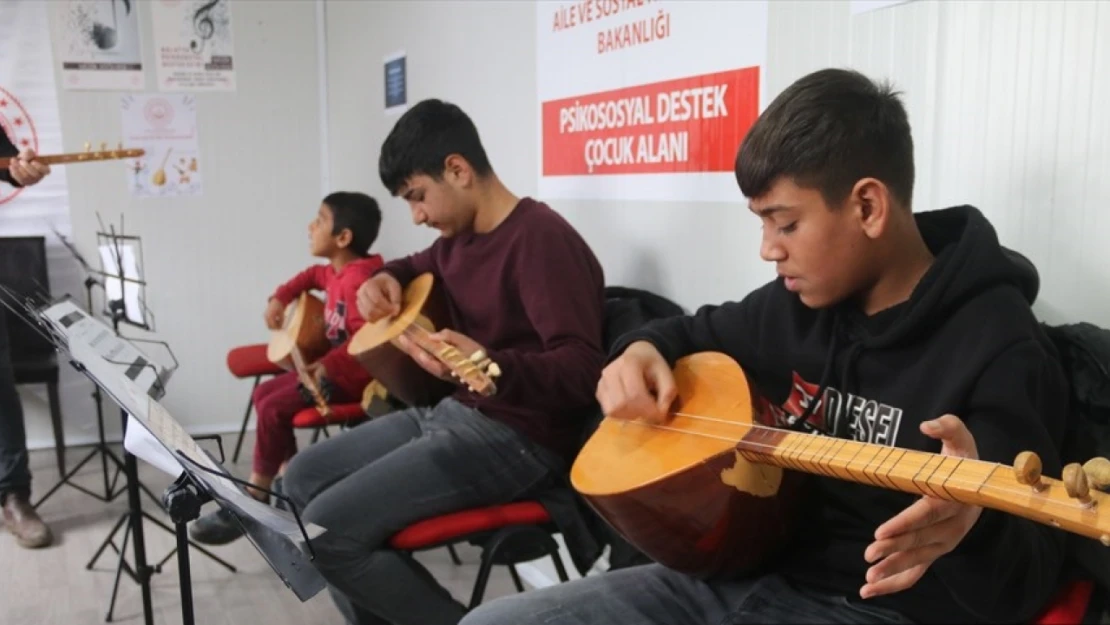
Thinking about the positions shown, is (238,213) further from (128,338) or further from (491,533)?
(491,533)

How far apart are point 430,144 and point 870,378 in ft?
3.81

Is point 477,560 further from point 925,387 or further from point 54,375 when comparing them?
point 925,387

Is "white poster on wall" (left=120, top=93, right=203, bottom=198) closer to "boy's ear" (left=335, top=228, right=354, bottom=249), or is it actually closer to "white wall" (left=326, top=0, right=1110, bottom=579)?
"boy's ear" (left=335, top=228, right=354, bottom=249)

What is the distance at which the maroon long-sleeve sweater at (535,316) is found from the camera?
1735 mm

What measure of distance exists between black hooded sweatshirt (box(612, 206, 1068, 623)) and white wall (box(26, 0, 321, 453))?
320 centimetres

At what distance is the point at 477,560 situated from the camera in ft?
8.89

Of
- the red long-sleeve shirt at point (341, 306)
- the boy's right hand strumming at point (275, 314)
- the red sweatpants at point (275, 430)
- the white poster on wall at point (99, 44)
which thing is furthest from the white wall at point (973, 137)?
the white poster on wall at point (99, 44)

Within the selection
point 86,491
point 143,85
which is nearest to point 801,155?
point 86,491

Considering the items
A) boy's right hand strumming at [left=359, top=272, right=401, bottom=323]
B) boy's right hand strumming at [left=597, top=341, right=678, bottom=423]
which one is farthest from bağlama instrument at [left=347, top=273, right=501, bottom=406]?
boy's right hand strumming at [left=597, top=341, right=678, bottom=423]

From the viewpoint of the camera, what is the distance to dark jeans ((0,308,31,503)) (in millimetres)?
1674

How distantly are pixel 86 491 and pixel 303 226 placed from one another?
175cm

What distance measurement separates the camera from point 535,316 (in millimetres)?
1819

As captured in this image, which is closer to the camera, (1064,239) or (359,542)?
(1064,239)

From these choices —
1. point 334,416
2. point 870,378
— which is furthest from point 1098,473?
point 334,416
